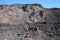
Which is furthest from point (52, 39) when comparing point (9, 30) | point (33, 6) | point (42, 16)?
point (33, 6)

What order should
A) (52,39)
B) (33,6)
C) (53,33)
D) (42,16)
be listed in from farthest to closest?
1. (33,6)
2. (42,16)
3. (53,33)
4. (52,39)

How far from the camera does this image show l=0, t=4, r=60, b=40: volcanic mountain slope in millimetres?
32122

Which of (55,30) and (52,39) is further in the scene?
(55,30)

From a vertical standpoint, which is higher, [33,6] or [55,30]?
[33,6]

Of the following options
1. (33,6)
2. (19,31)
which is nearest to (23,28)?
(19,31)

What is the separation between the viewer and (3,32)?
1300 inches

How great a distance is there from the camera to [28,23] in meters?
40.8

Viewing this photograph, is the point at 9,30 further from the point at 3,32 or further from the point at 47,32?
the point at 47,32

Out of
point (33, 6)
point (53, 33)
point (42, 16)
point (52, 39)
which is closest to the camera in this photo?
point (52, 39)

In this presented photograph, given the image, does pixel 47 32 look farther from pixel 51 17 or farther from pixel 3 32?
pixel 51 17

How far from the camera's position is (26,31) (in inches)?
1329

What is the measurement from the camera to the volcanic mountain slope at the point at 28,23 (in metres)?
32.1

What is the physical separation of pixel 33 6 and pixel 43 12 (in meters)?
4.29

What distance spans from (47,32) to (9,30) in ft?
19.0
